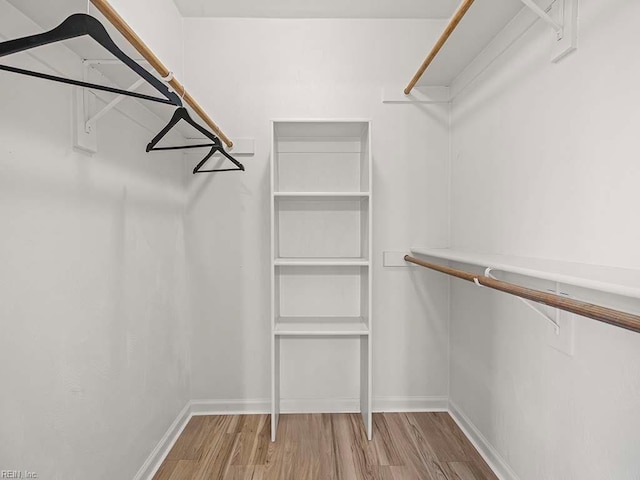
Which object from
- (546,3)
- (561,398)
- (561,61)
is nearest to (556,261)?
(561,398)

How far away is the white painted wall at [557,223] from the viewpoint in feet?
3.94

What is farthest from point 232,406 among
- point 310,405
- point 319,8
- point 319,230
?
point 319,8

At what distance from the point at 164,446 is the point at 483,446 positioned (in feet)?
5.32

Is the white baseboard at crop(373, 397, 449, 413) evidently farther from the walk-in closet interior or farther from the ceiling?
the ceiling

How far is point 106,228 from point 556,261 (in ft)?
5.44

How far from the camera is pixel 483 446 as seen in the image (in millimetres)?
2129

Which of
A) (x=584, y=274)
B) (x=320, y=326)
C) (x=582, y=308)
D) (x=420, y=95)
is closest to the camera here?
(x=582, y=308)

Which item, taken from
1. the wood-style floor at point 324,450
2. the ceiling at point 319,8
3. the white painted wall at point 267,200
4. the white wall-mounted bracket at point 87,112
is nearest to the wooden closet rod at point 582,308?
the wood-style floor at point 324,450

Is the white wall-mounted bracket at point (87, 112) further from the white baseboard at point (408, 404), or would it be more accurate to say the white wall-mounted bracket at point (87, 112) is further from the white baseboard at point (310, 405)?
the white baseboard at point (408, 404)

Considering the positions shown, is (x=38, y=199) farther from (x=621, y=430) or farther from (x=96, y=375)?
(x=621, y=430)

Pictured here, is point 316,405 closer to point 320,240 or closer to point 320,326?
point 320,326

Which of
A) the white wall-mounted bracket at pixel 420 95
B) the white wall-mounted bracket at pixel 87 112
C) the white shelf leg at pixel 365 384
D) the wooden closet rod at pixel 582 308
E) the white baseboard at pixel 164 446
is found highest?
the white wall-mounted bracket at pixel 420 95

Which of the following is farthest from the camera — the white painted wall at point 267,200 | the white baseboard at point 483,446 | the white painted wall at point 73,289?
the white painted wall at point 267,200

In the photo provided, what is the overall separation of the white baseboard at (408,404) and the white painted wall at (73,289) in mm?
1291
